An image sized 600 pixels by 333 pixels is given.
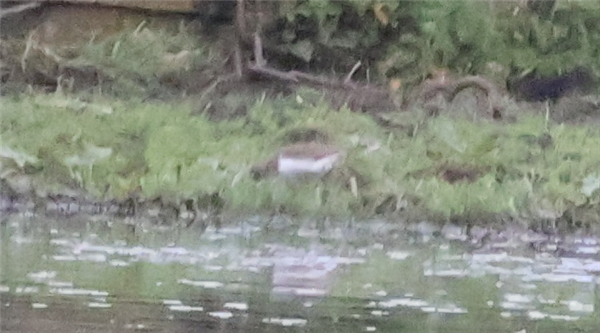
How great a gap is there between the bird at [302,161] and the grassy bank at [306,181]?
0.03 ft

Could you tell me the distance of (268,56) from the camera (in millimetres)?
1117

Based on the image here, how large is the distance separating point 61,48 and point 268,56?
262mm

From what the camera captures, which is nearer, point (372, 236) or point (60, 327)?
point (60, 327)

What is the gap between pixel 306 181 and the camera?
1.10m

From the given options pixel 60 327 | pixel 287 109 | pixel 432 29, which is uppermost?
pixel 432 29

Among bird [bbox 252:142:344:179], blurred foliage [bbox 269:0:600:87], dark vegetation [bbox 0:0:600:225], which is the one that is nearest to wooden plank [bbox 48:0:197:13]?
dark vegetation [bbox 0:0:600:225]

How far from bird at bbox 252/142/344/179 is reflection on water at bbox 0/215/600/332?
6 centimetres

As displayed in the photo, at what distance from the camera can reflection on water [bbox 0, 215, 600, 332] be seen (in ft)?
3.10

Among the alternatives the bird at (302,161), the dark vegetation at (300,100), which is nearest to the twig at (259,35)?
the dark vegetation at (300,100)

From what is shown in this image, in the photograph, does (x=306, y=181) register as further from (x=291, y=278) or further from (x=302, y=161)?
(x=291, y=278)

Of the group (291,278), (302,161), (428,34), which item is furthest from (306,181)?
(428,34)

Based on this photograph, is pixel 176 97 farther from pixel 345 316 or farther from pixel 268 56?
pixel 345 316

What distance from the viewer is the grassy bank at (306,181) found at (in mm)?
1100

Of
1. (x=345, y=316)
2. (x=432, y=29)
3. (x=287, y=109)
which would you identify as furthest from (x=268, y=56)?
(x=345, y=316)
